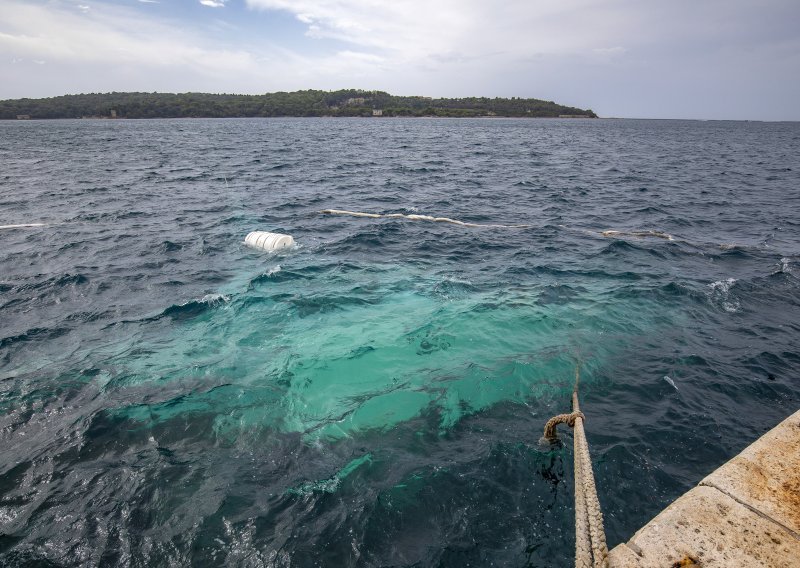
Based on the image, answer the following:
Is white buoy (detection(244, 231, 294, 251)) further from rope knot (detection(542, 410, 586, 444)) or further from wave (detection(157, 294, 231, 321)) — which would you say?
rope knot (detection(542, 410, 586, 444))

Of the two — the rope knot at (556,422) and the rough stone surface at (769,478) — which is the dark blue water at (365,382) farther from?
the rough stone surface at (769,478)

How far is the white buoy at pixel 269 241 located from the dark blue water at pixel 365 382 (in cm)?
82

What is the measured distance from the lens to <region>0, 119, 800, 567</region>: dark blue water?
17.2 ft

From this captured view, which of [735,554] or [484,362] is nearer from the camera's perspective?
[735,554]

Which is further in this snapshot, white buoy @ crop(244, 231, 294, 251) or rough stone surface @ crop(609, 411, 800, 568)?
white buoy @ crop(244, 231, 294, 251)

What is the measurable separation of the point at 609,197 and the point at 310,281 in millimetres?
22053

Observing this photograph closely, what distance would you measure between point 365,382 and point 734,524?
18.8 ft

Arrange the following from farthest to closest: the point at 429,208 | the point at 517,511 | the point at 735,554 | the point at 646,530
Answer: the point at 429,208
the point at 517,511
the point at 646,530
the point at 735,554

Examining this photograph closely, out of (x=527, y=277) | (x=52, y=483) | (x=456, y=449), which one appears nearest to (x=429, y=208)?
(x=527, y=277)

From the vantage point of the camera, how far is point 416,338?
31.0ft

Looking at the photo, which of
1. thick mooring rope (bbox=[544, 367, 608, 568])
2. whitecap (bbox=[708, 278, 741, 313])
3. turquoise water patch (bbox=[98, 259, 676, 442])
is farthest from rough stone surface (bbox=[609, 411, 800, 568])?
whitecap (bbox=[708, 278, 741, 313])

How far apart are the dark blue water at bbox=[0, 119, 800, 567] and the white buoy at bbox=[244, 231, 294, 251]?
2.68 ft

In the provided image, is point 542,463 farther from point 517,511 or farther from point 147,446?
point 147,446

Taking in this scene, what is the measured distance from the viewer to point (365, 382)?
26.4 ft
